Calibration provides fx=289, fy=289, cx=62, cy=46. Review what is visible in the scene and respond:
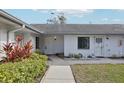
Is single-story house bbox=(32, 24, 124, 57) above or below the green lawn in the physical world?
above

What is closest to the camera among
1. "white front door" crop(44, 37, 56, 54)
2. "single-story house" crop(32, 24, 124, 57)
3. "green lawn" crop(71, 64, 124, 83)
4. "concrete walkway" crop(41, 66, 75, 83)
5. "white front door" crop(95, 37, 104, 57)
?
"concrete walkway" crop(41, 66, 75, 83)

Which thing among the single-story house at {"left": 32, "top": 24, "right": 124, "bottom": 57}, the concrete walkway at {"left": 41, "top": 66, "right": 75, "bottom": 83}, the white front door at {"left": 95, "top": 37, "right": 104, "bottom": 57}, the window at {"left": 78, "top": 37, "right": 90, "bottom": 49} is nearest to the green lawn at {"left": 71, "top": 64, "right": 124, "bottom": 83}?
the concrete walkway at {"left": 41, "top": 66, "right": 75, "bottom": 83}

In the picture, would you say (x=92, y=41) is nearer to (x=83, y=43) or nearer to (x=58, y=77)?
(x=83, y=43)

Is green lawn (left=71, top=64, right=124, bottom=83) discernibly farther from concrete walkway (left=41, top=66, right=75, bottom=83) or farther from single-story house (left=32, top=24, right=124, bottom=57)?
single-story house (left=32, top=24, right=124, bottom=57)

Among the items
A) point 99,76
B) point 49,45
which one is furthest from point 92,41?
point 99,76

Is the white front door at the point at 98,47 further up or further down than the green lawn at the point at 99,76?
further up

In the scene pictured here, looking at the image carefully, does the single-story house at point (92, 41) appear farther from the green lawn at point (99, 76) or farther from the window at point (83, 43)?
the green lawn at point (99, 76)

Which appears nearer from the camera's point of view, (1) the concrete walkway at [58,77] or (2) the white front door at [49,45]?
(1) the concrete walkway at [58,77]

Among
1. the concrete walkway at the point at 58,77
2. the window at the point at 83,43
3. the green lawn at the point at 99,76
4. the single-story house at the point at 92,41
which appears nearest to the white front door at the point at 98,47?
the single-story house at the point at 92,41

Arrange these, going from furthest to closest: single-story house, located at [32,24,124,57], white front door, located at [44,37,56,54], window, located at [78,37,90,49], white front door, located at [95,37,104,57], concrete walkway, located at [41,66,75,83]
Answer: white front door, located at [44,37,56,54] → white front door, located at [95,37,104,57] → window, located at [78,37,90,49] → single-story house, located at [32,24,124,57] → concrete walkway, located at [41,66,75,83]

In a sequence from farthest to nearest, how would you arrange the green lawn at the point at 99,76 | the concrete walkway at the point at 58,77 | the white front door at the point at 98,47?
the white front door at the point at 98,47
the green lawn at the point at 99,76
the concrete walkway at the point at 58,77
